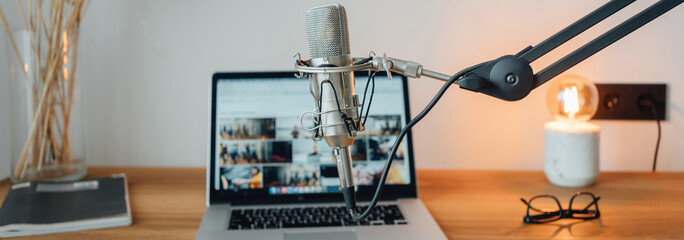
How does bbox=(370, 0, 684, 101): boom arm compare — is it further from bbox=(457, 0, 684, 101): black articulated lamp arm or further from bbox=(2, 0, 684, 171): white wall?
bbox=(2, 0, 684, 171): white wall

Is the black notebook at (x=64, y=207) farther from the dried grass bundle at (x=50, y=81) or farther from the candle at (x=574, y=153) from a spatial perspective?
the candle at (x=574, y=153)

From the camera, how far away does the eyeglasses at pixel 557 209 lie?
2.80 ft

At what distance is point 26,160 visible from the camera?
A: 101cm

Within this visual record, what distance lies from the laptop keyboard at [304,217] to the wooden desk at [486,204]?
7 cm

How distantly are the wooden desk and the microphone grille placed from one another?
15.0 inches

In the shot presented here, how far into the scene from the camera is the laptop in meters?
0.92

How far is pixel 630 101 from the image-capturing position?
1.14 m

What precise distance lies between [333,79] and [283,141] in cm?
44

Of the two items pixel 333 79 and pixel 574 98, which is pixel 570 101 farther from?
pixel 333 79

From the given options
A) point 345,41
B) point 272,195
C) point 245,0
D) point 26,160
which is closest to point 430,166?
A: point 272,195

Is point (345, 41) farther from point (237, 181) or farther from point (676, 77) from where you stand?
point (676, 77)

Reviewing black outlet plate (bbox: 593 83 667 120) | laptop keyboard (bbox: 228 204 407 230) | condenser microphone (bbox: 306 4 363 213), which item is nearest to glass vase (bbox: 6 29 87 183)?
laptop keyboard (bbox: 228 204 407 230)

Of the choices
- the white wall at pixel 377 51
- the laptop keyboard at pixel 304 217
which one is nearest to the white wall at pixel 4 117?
the white wall at pixel 377 51

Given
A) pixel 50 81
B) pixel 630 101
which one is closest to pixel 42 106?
pixel 50 81
